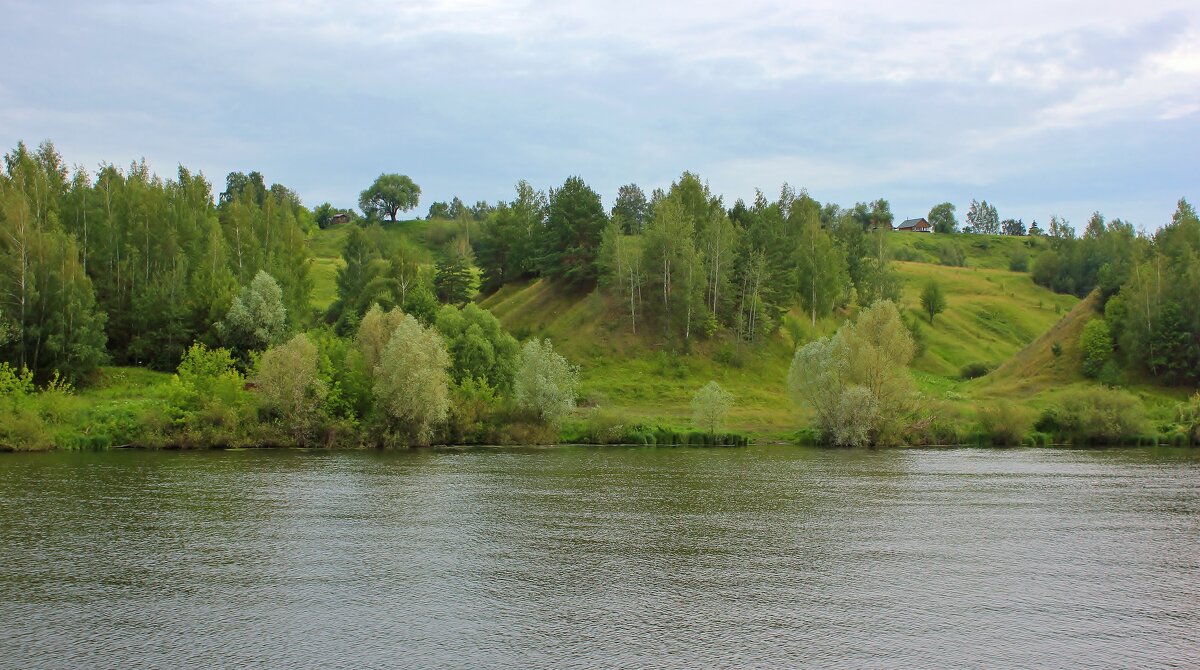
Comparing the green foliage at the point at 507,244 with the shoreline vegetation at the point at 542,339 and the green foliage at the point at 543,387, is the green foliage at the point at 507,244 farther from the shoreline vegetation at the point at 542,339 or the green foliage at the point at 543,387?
the green foliage at the point at 543,387

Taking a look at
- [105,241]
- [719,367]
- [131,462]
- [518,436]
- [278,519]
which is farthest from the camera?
[719,367]

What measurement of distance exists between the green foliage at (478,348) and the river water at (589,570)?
2689 centimetres

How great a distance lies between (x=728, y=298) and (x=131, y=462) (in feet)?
239

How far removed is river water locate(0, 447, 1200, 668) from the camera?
79.9 ft

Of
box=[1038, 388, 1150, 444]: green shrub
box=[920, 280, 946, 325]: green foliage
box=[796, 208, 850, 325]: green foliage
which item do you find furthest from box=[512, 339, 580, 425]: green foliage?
box=[920, 280, 946, 325]: green foliage

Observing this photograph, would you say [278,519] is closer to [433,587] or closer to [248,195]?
[433,587]

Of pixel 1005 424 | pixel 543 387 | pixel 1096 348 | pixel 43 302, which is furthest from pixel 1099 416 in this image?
pixel 43 302

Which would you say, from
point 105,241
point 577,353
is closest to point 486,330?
point 577,353

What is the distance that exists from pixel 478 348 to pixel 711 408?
22489 millimetres

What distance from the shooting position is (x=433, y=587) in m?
30.5

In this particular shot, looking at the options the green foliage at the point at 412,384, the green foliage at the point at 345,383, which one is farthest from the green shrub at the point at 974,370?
the green foliage at the point at 345,383

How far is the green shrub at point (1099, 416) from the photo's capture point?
8388cm

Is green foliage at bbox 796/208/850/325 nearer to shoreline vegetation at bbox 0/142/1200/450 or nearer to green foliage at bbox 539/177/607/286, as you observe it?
shoreline vegetation at bbox 0/142/1200/450

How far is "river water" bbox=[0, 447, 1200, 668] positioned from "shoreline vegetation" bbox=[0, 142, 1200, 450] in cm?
1967
